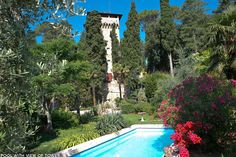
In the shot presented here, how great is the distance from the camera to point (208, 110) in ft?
21.8

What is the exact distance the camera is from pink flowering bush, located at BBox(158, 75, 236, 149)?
21.8ft

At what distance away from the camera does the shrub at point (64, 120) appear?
1518cm

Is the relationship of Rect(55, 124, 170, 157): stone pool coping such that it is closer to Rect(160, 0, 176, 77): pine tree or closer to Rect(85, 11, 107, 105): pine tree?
Rect(85, 11, 107, 105): pine tree

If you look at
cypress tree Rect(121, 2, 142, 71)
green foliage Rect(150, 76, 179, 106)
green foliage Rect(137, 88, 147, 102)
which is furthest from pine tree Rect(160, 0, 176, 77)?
green foliage Rect(150, 76, 179, 106)

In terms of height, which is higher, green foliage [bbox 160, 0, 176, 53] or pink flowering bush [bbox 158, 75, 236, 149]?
green foliage [bbox 160, 0, 176, 53]

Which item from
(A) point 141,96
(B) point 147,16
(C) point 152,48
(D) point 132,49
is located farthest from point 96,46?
(B) point 147,16

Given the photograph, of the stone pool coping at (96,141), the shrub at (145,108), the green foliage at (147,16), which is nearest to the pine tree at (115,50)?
the shrub at (145,108)

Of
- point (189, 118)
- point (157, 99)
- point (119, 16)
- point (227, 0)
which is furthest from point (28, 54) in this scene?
point (119, 16)

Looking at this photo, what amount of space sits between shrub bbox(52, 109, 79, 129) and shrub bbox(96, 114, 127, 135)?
3030 millimetres

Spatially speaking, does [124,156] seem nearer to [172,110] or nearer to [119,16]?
[172,110]

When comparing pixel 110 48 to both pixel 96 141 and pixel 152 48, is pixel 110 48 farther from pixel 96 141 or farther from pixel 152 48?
pixel 96 141

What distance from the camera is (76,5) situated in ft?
10.3

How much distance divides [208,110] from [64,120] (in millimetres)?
11662

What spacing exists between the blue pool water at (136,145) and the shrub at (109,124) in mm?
689
